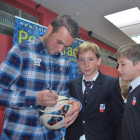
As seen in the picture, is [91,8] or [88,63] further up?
[91,8]

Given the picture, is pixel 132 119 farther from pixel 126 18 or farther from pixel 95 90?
pixel 126 18

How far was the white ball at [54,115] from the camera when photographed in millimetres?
984

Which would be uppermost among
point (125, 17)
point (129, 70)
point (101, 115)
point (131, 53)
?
point (125, 17)

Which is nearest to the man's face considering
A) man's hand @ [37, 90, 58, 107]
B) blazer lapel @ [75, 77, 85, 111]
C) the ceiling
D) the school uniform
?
man's hand @ [37, 90, 58, 107]

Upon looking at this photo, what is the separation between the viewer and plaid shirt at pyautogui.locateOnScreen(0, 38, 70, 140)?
0.92m

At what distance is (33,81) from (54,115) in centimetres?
29

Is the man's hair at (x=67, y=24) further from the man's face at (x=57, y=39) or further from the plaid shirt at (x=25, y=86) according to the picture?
the plaid shirt at (x=25, y=86)

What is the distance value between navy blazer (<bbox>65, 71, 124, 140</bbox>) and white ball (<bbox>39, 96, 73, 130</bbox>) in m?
0.36

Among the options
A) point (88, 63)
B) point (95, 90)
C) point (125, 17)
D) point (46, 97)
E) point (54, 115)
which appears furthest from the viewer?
point (125, 17)

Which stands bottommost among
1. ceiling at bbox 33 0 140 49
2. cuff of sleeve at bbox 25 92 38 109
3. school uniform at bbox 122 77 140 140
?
school uniform at bbox 122 77 140 140

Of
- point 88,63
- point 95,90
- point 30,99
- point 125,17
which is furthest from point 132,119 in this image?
point 125,17

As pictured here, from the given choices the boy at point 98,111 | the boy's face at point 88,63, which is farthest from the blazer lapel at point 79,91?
the boy's face at point 88,63

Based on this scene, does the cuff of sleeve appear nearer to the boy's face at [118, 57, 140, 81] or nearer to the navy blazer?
the navy blazer

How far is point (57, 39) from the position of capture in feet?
3.59
